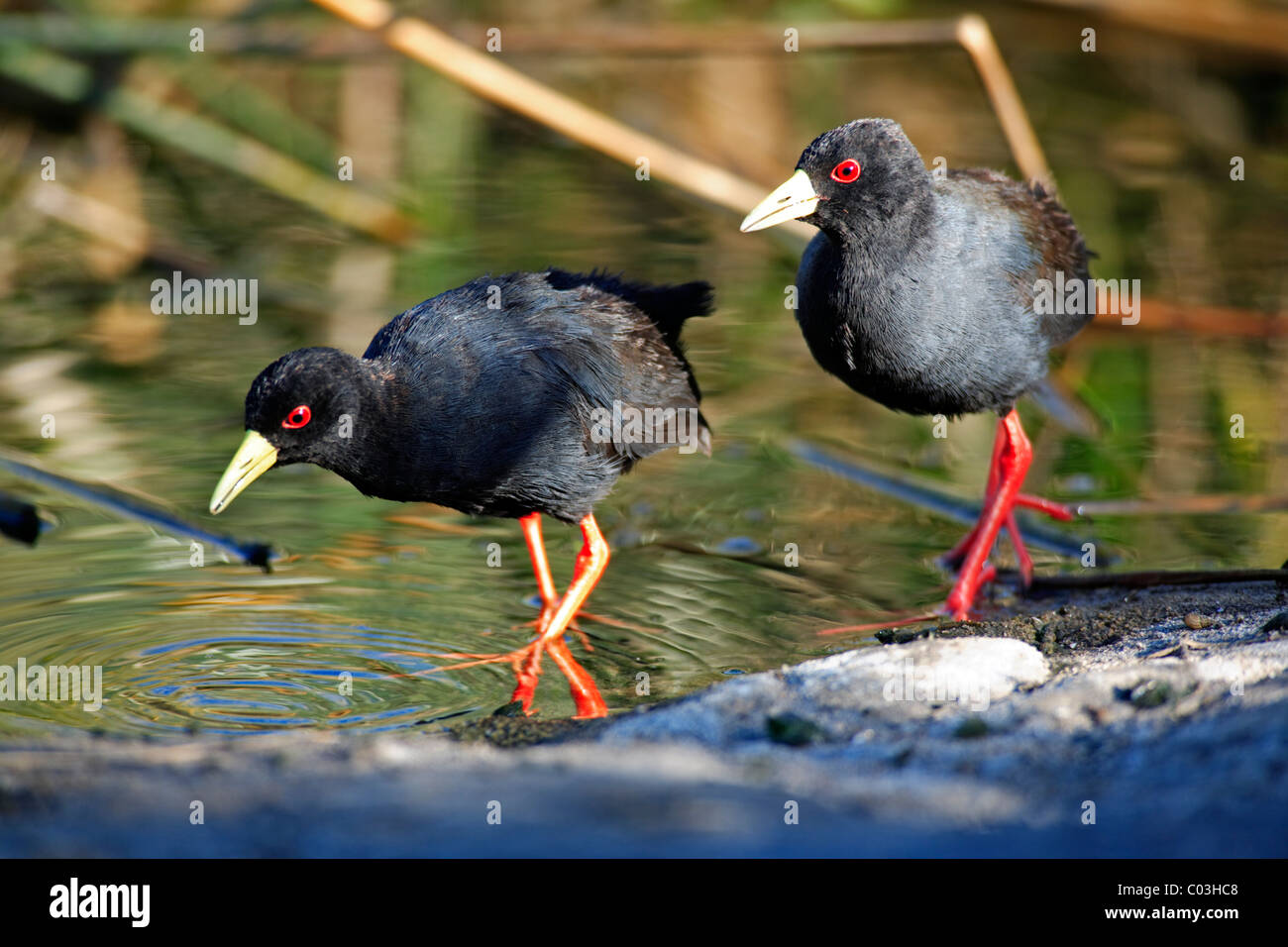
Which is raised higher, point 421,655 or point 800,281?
point 800,281

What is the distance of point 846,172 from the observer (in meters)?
5.25

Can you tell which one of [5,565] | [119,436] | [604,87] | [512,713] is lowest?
[512,713]

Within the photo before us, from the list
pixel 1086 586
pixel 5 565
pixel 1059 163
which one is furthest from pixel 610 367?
pixel 1059 163

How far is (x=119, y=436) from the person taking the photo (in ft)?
22.7

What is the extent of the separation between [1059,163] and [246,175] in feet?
19.5

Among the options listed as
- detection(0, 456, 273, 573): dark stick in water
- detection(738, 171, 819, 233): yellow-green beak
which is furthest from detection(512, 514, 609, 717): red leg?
detection(738, 171, 819, 233): yellow-green beak

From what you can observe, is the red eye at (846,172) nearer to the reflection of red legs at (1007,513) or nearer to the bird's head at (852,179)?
the bird's head at (852,179)

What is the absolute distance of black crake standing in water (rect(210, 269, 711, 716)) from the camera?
4.78 m

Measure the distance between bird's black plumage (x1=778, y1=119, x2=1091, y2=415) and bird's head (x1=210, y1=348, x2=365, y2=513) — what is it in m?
1.76

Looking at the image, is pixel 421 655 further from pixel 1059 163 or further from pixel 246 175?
pixel 1059 163

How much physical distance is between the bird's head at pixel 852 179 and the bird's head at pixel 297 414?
152 cm

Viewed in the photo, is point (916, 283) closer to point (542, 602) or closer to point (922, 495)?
point (922, 495)

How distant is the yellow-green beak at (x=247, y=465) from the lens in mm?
4715

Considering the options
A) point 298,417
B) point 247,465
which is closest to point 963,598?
point 298,417
